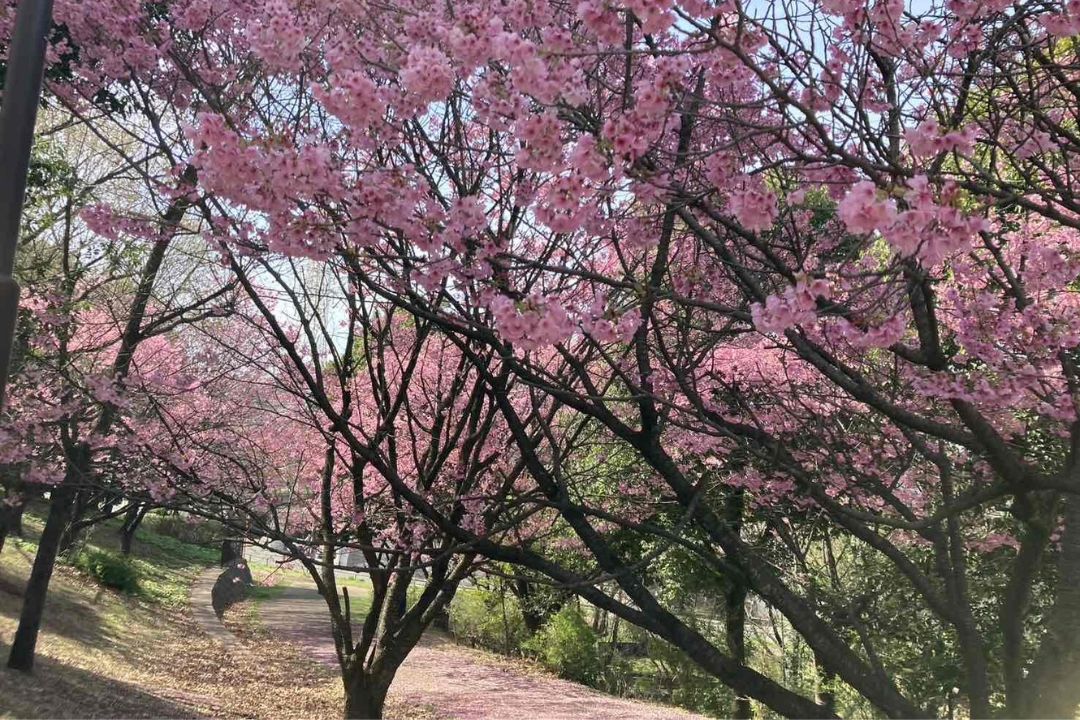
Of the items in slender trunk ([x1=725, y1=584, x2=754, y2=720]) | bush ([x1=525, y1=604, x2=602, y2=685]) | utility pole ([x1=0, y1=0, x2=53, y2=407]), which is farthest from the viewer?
bush ([x1=525, y1=604, x2=602, y2=685])

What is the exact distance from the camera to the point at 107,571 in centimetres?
1691

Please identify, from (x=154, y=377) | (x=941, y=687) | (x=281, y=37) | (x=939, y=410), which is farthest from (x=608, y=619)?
(x=281, y=37)

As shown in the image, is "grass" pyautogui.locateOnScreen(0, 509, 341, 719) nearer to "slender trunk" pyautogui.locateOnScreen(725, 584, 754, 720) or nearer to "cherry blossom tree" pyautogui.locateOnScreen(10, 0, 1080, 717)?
"cherry blossom tree" pyautogui.locateOnScreen(10, 0, 1080, 717)

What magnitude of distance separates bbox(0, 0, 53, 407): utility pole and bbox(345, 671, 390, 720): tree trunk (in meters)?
5.03

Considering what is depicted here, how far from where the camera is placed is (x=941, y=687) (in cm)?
957

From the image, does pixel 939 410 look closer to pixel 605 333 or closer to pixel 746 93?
pixel 746 93

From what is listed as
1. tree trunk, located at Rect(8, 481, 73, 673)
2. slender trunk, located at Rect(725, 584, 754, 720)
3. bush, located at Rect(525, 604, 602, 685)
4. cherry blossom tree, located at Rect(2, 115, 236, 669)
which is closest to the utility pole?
cherry blossom tree, located at Rect(2, 115, 236, 669)

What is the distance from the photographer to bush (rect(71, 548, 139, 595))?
16750 millimetres

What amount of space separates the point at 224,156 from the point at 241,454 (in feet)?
29.3

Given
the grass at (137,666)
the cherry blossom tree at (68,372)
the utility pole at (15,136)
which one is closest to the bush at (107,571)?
the grass at (137,666)

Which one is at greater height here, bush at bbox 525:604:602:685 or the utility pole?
the utility pole

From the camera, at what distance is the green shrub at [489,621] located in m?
18.3

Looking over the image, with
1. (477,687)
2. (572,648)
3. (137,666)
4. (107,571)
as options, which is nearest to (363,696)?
(137,666)

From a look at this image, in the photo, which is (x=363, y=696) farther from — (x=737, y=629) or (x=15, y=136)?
(x=737, y=629)
